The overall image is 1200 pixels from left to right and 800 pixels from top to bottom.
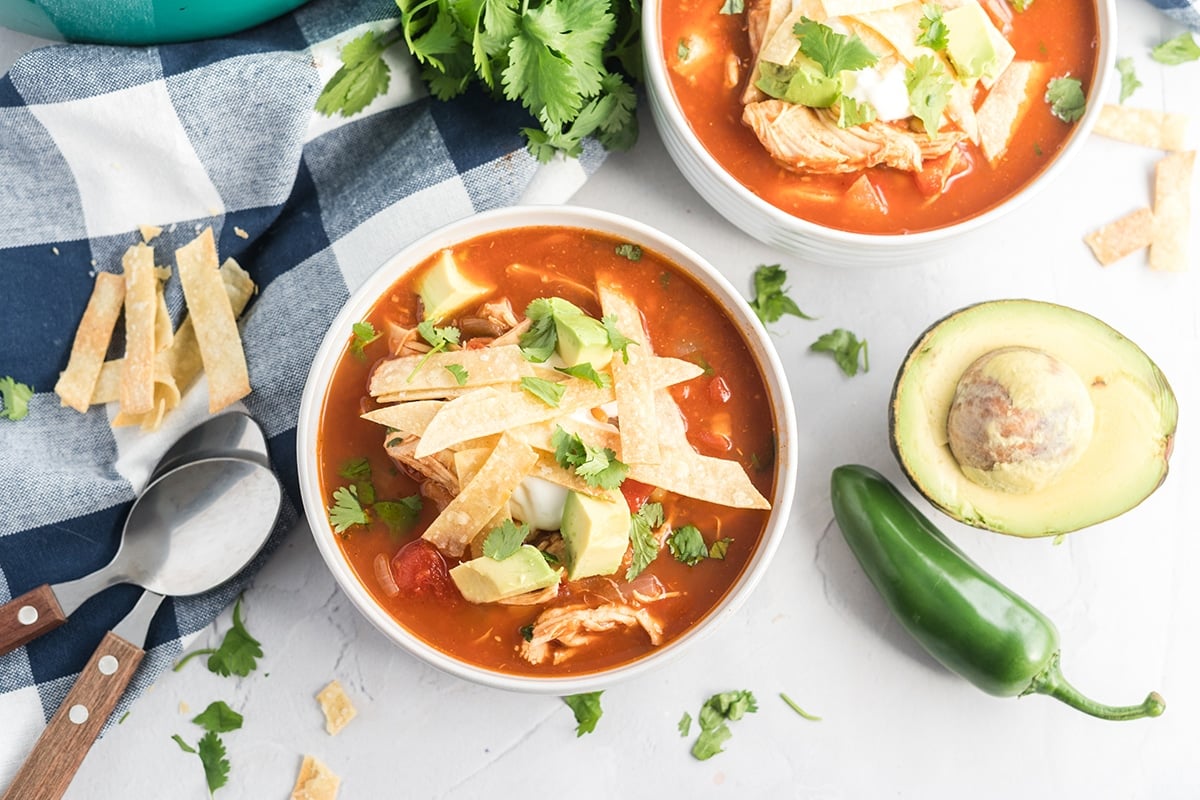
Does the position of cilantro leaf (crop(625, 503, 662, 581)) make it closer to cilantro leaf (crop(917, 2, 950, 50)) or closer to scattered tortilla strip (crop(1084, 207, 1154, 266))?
cilantro leaf (crop(917, 2, 950, 50))

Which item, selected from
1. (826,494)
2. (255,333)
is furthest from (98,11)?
(826,494)

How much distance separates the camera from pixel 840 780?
9.88 ft

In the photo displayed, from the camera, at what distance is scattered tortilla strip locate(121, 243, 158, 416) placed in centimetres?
274

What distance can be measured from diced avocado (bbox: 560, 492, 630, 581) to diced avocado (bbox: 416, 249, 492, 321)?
19.7 inches

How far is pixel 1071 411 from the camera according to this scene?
2607mm

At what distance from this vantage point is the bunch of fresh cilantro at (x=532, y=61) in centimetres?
259

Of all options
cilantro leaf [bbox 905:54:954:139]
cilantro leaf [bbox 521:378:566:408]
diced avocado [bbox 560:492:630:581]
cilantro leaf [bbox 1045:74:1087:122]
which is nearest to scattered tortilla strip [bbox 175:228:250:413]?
cilantro leaf [bbox 521:378:566:408]

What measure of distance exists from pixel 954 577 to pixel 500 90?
67.2 inches

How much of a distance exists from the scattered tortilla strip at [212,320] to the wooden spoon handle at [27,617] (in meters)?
0.60

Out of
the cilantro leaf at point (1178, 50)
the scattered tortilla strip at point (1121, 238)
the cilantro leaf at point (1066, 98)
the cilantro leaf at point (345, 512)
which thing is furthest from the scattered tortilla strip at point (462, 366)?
the cilantro leaf at point (1178, 50)

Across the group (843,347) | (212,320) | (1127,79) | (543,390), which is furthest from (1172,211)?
(212,320)

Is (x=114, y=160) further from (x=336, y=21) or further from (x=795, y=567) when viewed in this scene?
(x=795, y=567)

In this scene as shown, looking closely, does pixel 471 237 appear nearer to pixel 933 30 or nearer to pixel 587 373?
pixel 587 373

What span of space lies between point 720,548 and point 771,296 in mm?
836
